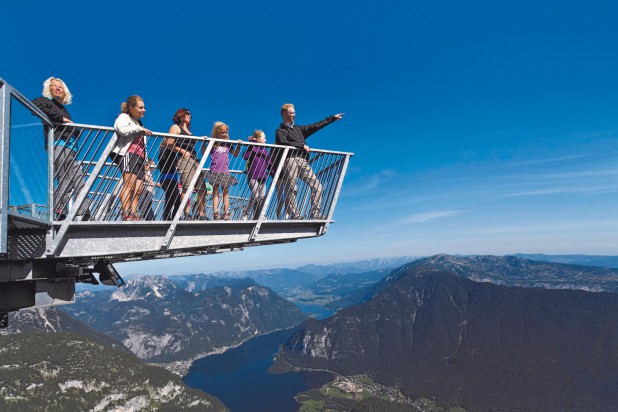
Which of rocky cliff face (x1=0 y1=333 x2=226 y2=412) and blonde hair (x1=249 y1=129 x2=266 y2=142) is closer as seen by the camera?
blonde hair (x1=249 y1=129 x2=266 y2=142)

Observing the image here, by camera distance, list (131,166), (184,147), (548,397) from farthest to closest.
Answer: (548,397)
(184,147)
(131,166)

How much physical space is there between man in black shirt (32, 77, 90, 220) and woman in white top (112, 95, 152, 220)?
63cm

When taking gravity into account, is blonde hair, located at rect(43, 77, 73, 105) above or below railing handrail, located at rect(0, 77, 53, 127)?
above

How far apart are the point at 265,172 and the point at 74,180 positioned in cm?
384

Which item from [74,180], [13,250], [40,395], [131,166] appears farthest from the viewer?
[40,395]

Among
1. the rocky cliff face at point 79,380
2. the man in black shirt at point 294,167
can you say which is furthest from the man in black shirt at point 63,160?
the rocky cliff face at point 79,380

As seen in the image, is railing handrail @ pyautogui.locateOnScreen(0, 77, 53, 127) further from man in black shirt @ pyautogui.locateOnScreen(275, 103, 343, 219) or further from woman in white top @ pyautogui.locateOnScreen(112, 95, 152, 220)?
man in black shirt @ pyautogui.locateOnScreen(275, 103, 343, 219)

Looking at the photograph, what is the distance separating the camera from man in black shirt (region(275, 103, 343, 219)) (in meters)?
8.38

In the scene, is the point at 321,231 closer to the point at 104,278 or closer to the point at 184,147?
the point at 184,147

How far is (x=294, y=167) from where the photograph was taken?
8398 millimetres

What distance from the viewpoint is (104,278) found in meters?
7.40

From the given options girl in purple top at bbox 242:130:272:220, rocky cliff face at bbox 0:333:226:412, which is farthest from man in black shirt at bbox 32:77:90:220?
rocky cliff face at bbox 0:333:226:412

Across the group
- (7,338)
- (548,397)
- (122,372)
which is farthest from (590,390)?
(7,338)

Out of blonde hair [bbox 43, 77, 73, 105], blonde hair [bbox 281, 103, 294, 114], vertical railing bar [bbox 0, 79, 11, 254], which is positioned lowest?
vertical railing bar [bbox 0, 79, 11, 254]
